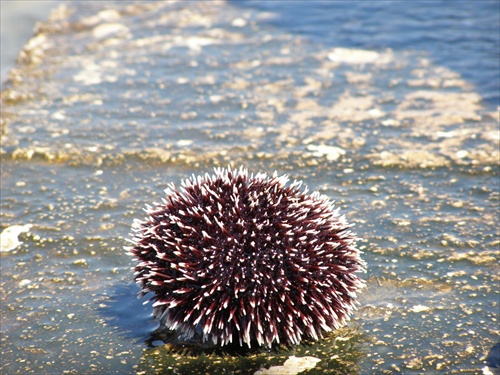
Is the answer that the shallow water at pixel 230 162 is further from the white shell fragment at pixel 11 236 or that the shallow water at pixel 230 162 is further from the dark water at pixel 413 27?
the dark water at pixel 413 27

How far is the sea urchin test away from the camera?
3.33 m

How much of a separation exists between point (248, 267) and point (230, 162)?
245 centimetres

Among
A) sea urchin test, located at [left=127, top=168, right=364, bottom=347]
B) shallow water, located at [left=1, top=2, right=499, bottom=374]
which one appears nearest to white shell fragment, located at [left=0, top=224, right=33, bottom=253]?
shallow water, located at [left=1, top=2, right=499, bottom=374]

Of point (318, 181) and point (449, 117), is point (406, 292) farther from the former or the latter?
point (449, 117)

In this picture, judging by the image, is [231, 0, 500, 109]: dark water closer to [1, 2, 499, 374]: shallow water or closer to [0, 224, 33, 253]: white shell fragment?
[1, 2, 499, 374]: shallow water

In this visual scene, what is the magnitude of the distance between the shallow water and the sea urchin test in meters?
0.23

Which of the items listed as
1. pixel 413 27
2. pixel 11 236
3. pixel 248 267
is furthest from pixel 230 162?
pixel 413 27

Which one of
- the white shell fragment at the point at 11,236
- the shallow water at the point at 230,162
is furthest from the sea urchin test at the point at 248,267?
the white shell fragment at the point at 11,236

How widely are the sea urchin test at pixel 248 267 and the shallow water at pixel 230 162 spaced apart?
23 cm

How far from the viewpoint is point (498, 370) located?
132 inches

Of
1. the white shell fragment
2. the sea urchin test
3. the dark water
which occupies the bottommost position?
the white shell fragment

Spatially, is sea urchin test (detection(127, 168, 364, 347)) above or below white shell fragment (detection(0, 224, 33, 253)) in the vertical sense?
above

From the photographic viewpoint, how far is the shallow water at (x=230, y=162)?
12.0 feet

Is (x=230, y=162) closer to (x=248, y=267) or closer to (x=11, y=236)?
(x=11, y=236)
